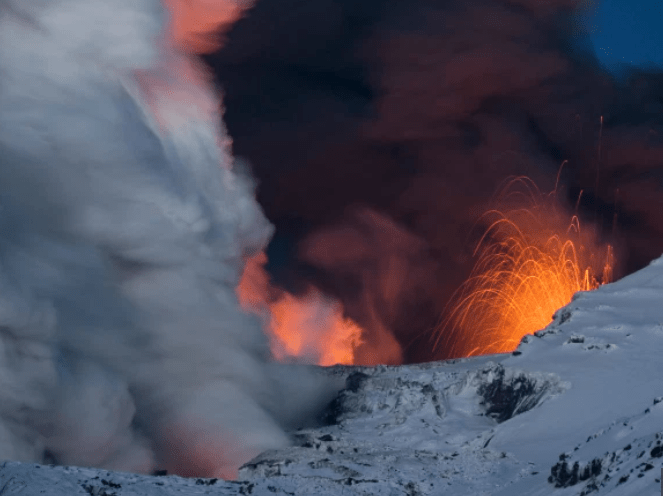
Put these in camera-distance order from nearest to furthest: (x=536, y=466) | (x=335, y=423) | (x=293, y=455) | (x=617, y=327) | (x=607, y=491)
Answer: (x=607, y=491)
(x=536, y=466)
(x=293, y=455)
(x=617, y=327)
(x=335, y=423)

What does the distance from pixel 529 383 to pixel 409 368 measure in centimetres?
2457

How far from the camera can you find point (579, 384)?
95250mm

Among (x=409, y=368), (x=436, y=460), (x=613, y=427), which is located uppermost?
(x=409, y=368)

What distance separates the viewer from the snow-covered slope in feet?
213

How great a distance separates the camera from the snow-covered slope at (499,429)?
6494 centimetres

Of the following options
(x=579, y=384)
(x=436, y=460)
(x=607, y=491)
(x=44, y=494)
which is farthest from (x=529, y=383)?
(x=44, y=494)

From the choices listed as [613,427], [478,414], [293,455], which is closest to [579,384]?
[478,414]

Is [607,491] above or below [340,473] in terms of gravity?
below

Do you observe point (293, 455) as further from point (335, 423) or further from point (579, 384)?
point (579, 384)

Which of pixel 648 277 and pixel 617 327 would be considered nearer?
pixel 617 327

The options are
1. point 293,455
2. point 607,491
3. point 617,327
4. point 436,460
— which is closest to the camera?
point 607,491

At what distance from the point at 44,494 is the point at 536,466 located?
4047 centimetres

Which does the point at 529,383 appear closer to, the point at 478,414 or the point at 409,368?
the point at 478,414

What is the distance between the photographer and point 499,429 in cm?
9531
